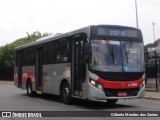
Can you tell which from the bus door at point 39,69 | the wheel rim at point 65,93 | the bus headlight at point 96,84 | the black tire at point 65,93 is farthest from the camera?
the bus door at point 39,69

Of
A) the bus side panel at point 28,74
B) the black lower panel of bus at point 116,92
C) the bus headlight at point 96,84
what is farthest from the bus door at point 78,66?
the bus side panel at point 28,74

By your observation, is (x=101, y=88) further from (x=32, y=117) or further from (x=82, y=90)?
(x=32, y=117)

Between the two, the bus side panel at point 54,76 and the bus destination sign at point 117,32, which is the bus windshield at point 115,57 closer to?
the bus destination sign at point 117,32

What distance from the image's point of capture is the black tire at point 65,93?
701 inches

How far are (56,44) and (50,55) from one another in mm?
965

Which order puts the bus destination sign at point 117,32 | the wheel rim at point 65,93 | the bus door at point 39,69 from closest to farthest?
the bus destination sign at point 117,32 → the wheel rim at point 65,93 → the bus door at point 39,69

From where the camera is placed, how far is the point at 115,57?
15.9 metres

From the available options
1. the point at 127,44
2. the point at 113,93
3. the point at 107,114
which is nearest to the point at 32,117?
the point at 107,114

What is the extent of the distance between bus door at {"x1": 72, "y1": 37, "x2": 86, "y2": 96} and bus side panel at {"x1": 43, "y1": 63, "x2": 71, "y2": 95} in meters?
0.52

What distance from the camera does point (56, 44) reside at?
1964cm

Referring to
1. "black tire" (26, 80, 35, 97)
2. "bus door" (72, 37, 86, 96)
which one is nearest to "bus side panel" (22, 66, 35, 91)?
"black tire" (26, 80, 35, 97)

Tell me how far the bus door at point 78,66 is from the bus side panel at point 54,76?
523 mm

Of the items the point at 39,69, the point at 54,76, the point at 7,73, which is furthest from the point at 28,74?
the point at 7,73

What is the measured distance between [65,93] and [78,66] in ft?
6.06
